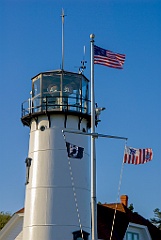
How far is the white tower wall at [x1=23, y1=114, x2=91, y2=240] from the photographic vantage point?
23688mm

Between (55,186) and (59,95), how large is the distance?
164 inches

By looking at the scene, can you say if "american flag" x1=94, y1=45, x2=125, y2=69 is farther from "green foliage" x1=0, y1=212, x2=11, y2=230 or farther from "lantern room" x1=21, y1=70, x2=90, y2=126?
"green foliage" x1=0, y1=212, x2=11, y2=230

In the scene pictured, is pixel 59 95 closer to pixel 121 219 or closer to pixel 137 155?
pixel 137 155

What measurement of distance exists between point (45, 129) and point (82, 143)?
182cm

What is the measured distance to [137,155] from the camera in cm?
1967

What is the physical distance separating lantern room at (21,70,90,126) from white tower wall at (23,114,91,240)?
1.32 ft

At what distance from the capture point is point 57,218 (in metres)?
23.7

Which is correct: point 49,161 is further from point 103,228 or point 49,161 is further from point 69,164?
point 103,228

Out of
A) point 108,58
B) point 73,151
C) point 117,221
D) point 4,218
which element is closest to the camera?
point 108,58

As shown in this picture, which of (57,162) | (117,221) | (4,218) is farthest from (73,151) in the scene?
(4,218)

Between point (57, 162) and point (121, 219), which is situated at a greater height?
point (57, 162)

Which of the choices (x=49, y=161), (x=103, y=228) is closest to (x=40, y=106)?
(x=49, y=161)

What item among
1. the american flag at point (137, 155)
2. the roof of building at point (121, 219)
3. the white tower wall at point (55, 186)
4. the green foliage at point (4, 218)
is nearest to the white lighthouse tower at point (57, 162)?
the white tower wall at point (55, 186)

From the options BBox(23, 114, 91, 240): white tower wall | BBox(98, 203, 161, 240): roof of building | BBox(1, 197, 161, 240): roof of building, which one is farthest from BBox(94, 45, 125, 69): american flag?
BBox(98, 203, 161, 240): roof of building
